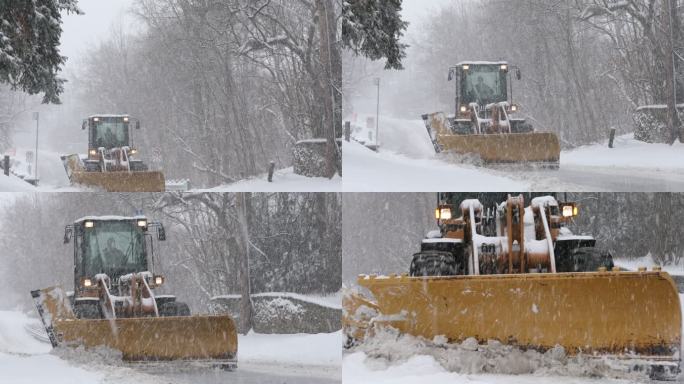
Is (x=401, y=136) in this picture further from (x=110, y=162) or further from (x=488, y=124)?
(x=110, y=162)

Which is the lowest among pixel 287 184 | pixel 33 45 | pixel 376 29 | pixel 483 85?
pixel 287 184

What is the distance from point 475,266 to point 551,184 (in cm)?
177

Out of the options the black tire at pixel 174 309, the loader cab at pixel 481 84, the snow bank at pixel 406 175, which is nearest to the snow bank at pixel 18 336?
the black tire at pixel 174 309

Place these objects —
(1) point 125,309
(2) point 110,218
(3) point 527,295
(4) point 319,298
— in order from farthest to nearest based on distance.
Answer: (4) point 319,298, (1) point 125,309, (2) point 110,218, (3) point 527,295

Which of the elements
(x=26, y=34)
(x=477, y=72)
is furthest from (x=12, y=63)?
(x=477, y=72)

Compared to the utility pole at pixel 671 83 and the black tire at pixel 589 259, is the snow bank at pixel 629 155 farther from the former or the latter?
the black tire at pixel 589 259

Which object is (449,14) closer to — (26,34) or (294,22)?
(294,22)

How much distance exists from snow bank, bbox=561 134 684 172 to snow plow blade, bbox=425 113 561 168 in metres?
0.28

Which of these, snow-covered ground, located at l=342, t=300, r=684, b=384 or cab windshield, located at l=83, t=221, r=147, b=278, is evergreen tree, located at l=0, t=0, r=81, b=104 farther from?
snow-covered ground, located at l=342, t=300, r=684, b=384

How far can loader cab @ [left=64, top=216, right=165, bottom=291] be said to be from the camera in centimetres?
1084

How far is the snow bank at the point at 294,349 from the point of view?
1106cm

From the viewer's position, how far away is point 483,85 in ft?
33.0

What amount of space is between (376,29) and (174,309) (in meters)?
3.68

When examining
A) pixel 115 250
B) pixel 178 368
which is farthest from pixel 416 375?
pixel 115 250
